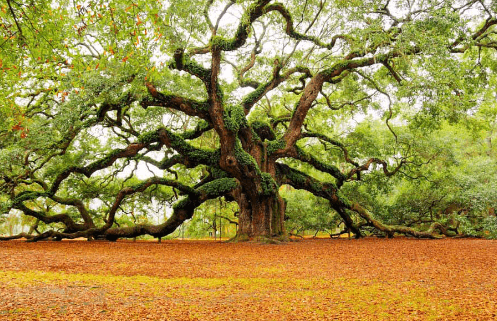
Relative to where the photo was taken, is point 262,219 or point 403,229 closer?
point 262,219

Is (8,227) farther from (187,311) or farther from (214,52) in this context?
(187,311)

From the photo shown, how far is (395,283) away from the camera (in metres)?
4.38

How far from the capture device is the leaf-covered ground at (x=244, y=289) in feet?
9.68

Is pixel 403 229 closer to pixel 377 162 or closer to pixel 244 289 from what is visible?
pixel 377 162

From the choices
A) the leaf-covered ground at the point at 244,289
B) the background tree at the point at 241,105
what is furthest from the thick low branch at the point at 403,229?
the leaf-covered ground at the point at 244,289

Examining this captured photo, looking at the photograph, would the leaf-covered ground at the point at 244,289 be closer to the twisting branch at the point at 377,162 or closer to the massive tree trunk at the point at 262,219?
the massive tree trunk at the point at 262,219

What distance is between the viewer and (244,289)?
3.98 m

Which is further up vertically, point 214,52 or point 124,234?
point 214,52

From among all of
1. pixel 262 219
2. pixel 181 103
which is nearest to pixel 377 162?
pixel 262 219

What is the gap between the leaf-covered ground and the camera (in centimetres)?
295

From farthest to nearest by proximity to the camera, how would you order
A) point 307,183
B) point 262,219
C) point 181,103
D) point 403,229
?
point 403,229 < point 307,183 < point 262,219 < point 181,103

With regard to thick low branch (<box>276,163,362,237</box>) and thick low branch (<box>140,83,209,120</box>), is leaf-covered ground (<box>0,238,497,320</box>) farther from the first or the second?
thick low branch (<box>276,163,362,237</box>)

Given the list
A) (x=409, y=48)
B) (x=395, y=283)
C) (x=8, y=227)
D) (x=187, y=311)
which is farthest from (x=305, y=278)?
(x=8, y=227)

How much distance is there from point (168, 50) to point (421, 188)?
1277 cm
